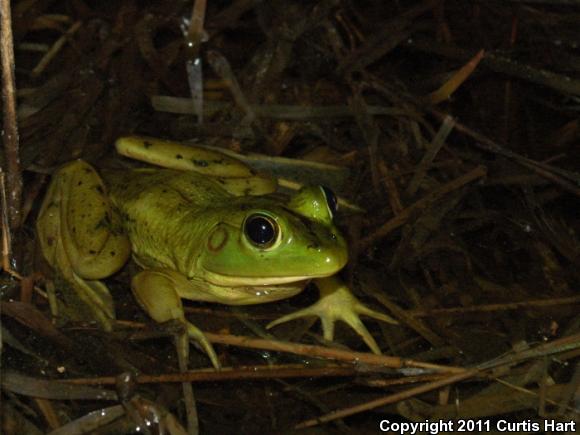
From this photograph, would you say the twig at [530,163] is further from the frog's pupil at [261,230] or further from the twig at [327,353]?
the frog's pupil at [261,230]

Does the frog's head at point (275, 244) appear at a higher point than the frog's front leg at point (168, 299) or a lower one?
higher

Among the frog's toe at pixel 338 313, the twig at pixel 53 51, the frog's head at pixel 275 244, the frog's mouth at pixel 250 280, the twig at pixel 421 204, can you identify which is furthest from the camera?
the twig at pixel 53 51

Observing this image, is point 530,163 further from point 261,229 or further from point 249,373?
point 249,373

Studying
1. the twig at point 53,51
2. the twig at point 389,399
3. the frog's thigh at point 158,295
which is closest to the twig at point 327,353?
the twig at point 389,399

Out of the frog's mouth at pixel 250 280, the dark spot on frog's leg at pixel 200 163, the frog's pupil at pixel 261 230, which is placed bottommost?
the frog's mouth at pixel 250 280

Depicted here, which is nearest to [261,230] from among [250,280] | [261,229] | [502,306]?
[261,229]

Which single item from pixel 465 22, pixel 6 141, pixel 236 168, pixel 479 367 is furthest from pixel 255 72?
pixel 479 367

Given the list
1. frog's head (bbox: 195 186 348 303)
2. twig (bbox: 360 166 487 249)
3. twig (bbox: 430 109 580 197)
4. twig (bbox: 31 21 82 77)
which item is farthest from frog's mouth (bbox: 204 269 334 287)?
twig (bbox: 31 21 82 77)
